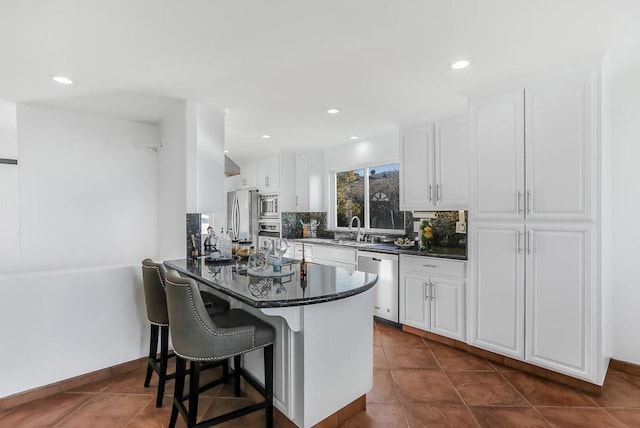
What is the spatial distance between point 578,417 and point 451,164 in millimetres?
2300

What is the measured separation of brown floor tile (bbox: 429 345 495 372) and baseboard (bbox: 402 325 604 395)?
2.0 inches

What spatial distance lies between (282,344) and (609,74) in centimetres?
307

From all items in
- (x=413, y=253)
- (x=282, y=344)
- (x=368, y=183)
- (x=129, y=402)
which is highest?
(x=368, y=183)

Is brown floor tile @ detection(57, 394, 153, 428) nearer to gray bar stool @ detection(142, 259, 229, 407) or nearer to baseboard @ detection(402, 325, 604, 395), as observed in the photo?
gray bar stool @ detection(142, 259, 229, 407)

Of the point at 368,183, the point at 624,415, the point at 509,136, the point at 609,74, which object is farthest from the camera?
the point at 368,183

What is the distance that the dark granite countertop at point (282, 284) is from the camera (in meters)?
1.67

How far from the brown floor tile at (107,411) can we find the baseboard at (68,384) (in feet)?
0.85

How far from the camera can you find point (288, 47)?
6.91ft

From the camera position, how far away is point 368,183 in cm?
492

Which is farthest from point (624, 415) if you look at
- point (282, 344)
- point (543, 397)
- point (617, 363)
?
point (282, 344)

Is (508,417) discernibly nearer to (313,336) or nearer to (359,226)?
(313,336)

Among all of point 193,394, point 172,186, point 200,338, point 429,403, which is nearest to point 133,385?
point 193,394

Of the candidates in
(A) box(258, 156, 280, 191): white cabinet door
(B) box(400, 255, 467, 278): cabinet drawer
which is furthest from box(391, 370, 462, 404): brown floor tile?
(A) box(258, 156, 280, 191): white cabinet door

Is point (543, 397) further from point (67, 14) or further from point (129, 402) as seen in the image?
point (67, 14)
